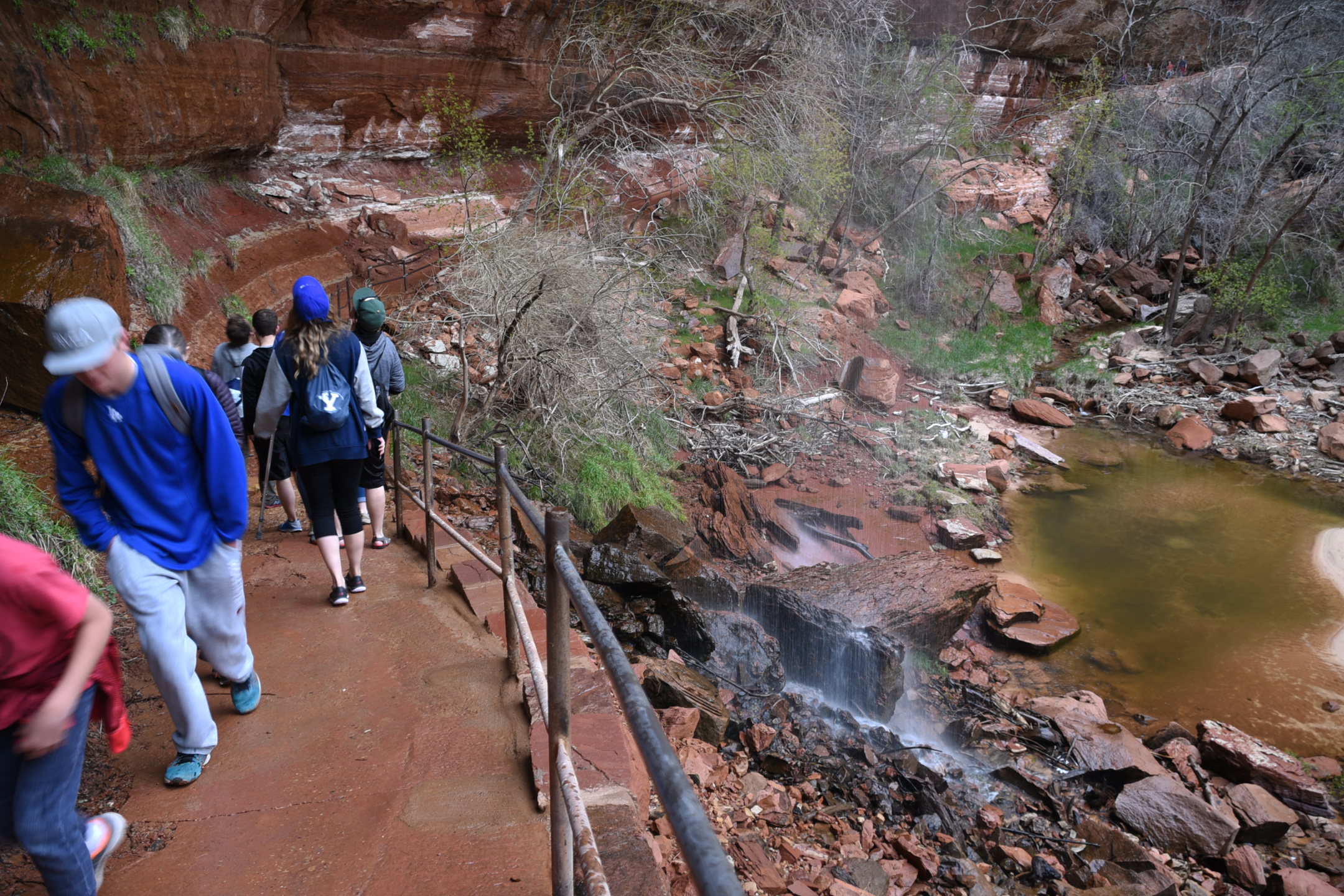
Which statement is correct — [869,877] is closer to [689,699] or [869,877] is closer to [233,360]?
[689,699]

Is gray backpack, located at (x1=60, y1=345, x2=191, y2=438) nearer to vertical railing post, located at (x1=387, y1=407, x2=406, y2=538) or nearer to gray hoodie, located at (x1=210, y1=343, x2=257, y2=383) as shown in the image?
vertical railing post, located at (x1=387, y1=407, x2=406, y2=538)

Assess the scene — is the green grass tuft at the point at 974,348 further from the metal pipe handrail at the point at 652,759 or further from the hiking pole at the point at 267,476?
the metal pipe handrail at the point at 652,759

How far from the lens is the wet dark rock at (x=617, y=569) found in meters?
6.92

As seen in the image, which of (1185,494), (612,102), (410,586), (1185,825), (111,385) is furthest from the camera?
(612,102)

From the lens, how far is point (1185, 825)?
5.61 m

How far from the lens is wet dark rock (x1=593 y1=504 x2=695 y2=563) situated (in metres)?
7.70

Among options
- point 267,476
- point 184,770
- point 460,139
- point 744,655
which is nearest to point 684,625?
point 744,655

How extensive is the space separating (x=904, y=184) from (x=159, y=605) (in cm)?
2124

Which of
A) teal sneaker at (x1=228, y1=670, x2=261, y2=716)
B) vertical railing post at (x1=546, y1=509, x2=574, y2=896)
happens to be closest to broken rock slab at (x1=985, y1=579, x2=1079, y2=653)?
teal sneaker at (x1=228, y1=670, x2=261, y2=716)

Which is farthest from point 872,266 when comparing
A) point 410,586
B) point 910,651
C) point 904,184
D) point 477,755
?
point 477,755

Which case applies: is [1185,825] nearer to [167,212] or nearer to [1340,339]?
[167,212]

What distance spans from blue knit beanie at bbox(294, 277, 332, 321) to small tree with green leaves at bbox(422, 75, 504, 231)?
957 centimetres

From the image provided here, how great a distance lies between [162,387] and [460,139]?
1304 cm

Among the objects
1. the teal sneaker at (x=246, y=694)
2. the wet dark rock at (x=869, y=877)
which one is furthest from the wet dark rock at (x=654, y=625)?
the teal sneaker at (x=246, y=694)
